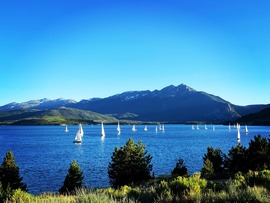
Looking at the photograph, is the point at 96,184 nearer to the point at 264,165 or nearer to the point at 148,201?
the point at 264,165

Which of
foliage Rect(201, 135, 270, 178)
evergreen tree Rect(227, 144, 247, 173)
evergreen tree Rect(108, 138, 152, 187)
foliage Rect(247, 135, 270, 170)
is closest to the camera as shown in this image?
foliage Rect(201, 135, 270, 178)

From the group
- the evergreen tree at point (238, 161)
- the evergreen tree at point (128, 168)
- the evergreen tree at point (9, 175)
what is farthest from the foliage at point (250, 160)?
the evergreen tree at point (9, 175)

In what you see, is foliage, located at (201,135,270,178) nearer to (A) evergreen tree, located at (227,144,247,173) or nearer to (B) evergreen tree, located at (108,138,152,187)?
(A) evergreen tree, located at (227,144,247,173)

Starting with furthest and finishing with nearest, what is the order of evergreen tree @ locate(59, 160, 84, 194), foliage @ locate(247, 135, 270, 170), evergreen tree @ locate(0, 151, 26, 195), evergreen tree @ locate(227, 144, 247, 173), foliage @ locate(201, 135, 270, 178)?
1. evergreen tree @ locate(227, 144, 247, 173)
2. foliage @ locate(247, 135, 270, 170)
3. foliage @ locate(201, 135, 270, 178)
4. evergreen tree @ locate(59, 160, 84, 194)
5. evergreen tree @ locate(0, 151, 26, 195)

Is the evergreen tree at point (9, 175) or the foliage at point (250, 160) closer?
the evergreen tree at point (9, 175)

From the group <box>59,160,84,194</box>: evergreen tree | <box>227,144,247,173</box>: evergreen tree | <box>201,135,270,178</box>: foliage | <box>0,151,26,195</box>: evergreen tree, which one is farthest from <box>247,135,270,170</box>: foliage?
<box>0,151,26,195</box>: evergreen tree

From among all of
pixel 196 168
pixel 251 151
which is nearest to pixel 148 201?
pixel 251 151

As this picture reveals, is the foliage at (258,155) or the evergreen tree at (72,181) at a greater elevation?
the foliage at (258,155)

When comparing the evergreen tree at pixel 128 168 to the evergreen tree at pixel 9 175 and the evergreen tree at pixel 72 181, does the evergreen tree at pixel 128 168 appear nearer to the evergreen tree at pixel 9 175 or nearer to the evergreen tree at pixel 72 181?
the evergreen tree at pixel 72 181

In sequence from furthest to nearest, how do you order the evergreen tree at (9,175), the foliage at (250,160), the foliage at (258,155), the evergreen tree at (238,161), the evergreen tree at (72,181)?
the evergreen tree at (238,161) → the foliage at (258,155) → the foliage at (250,160) → the evergreen tree at (72,181) → the evergreen tree at (9,175)

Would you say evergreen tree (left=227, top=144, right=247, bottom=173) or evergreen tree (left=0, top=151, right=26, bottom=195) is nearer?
evergreen tree (left=0, top=151, right=26, bottom=195)

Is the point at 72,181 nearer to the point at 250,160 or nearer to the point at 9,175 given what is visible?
the point at 9,175

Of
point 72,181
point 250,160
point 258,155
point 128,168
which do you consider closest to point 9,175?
point 72,181

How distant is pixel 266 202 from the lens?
10.8m
